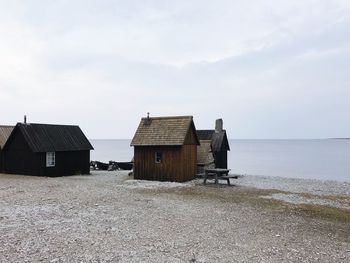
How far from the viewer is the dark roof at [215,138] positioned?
120 feet

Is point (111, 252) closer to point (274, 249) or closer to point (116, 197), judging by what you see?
point (274, 249)

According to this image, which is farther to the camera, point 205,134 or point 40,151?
point 205,134

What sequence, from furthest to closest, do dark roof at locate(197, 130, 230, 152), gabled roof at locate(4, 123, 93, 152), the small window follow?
dark roof at locate(197, 130, 230, 152)
gabled roof at locate(4, 123, 93, 152)
the small window

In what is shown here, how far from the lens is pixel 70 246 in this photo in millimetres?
10133

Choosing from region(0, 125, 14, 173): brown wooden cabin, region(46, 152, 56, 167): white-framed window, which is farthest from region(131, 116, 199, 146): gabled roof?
region(0, 125, 14, 173): brown wooden cabin

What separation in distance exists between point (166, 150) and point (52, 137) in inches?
477

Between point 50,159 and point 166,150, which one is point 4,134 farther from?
point 166,150

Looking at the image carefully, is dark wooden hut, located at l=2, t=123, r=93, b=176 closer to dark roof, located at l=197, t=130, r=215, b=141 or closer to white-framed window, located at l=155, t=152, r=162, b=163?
white-framed window, located at l=155, t=152, r=162, b=163

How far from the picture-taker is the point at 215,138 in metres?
37.4

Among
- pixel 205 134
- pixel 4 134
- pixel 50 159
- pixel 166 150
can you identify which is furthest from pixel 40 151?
pixel 205 134

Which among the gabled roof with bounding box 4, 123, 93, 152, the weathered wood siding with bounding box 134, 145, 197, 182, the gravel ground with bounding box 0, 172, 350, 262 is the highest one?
the gabled roof with bounding box 4, 123, 93, 152

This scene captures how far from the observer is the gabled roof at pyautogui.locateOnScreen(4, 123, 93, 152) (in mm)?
30422

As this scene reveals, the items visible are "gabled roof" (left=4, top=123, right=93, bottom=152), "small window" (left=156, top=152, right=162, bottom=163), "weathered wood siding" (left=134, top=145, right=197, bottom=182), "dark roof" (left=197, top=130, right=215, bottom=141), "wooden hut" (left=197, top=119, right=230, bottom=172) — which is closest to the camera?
"weathered wood siding" (left=134, top=145, right=197, bottom=182)

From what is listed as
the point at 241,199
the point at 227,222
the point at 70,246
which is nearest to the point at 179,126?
the point at 241,199
